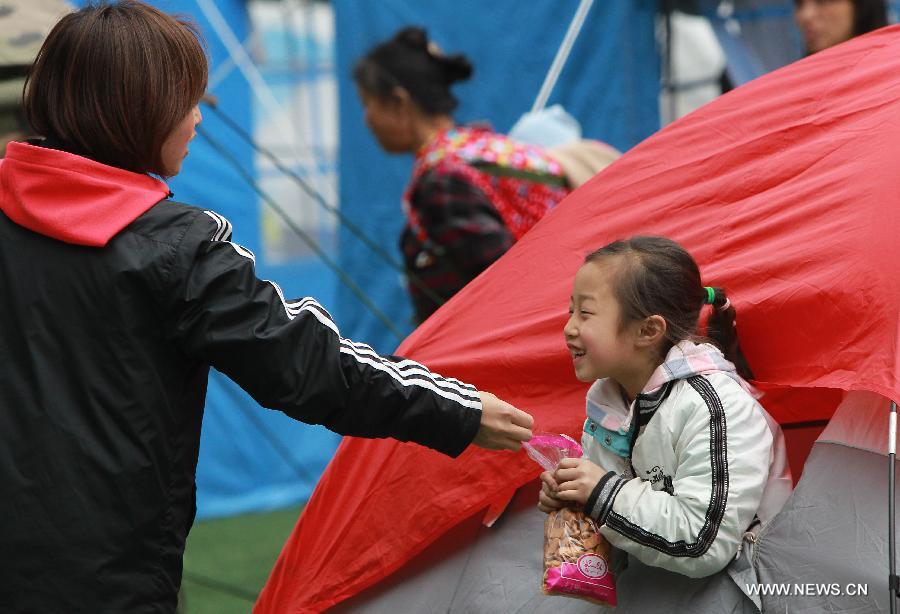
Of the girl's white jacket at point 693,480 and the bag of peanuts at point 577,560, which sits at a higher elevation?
the girl's white jacket at point 693,480

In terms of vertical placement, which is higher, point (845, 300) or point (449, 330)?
point (845, 300)

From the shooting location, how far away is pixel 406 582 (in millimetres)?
2445

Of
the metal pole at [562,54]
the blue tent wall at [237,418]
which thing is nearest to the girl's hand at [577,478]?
the metal pole at [562,54]

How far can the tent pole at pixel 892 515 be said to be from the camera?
1.88 m

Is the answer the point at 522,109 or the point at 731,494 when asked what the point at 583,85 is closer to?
the point at 522,109

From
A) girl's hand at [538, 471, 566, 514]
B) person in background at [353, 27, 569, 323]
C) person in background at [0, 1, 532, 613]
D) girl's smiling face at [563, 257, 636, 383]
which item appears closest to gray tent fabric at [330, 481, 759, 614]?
girl's hand at [538, 471, 566, 514]

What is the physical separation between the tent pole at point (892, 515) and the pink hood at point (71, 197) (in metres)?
1.17

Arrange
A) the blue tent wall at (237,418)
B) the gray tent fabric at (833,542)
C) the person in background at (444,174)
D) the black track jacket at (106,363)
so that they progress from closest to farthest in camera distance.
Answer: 1. the black track jacket at (106,363)
2. the gray tent fabric at (833,542)
3. the person in background at (444,174)
4. the blue tent wall at (237,418)

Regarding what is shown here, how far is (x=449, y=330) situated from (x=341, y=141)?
3.26 metres

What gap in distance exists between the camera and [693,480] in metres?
1.96

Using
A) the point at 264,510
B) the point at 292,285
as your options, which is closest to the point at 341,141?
the point at 292,285

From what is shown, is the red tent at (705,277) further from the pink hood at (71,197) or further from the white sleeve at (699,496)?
the pink hood at (71,197)

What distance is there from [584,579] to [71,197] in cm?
97

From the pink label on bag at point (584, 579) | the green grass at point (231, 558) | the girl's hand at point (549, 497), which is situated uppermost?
the girl's hand at point (549, 497)
